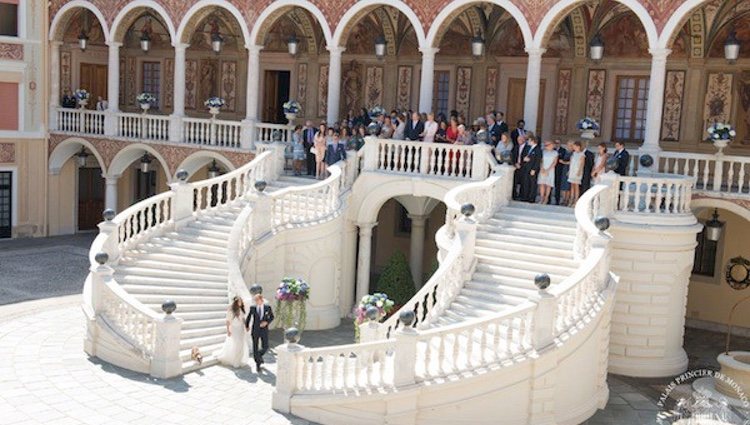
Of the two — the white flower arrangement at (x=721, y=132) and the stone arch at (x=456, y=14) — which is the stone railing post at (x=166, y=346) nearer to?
the stone arch at (x=456, y=14)

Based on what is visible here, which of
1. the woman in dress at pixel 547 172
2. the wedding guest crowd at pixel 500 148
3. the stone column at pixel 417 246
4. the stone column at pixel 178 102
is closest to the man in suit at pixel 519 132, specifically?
the wedding guest crowd at pixel 500 148

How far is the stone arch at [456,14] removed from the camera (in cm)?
2111

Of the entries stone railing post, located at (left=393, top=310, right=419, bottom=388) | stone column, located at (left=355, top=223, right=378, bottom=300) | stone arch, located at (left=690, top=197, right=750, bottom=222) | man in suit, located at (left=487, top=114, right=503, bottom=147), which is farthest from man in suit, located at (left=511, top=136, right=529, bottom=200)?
stone railing post, located at (left=393, top=310, right=419, bottom=388)

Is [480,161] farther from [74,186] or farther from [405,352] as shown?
[74,186]

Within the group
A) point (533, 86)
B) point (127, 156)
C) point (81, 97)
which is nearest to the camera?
point (533, 86)

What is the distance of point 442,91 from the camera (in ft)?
88.2

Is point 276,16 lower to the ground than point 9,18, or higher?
higher

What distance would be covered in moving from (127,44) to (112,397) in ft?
70.8

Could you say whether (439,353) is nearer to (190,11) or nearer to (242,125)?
(242,125)

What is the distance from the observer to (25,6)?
1103 inches

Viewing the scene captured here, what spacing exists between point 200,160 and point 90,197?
6997 millimetres

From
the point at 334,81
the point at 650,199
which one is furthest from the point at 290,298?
the point at 334,81

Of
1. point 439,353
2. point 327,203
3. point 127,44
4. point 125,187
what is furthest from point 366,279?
point 127,44

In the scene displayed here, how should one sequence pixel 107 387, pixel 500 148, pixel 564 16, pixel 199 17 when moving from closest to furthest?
1. pixel 107 387
2. pixel 500 148
3. pixel 564 16
4. pixel 199 17
